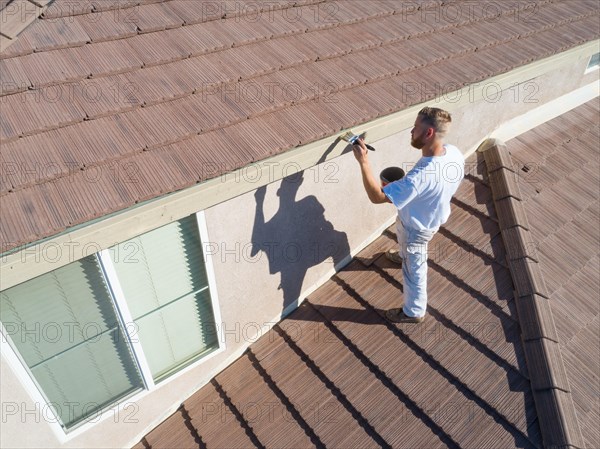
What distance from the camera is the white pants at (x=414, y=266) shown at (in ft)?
15.2

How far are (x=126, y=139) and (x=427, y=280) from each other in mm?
3291

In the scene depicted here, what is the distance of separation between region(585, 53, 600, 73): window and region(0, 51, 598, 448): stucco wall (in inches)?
84.3

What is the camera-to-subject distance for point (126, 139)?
3395 mm

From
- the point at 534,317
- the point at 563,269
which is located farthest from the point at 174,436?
the point at 563,269

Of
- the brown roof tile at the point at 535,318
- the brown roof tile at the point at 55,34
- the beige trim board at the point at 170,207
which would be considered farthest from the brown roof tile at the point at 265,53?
the brown roof tile at the point at 535,318

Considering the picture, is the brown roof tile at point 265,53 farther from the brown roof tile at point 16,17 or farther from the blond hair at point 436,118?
the blond hair at point 436,118

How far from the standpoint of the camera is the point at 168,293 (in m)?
4.25

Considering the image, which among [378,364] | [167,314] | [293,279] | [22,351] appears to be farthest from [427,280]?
[22,351]

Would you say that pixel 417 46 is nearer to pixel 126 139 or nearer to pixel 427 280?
pixel 427 280

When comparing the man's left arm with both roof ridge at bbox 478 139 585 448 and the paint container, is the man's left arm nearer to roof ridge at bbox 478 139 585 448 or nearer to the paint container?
the paint container

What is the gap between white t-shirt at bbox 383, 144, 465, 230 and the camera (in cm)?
406

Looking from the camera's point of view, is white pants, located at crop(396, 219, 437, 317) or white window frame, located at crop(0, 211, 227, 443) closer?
white window frame, located at crop(0, 211, 227, 443)

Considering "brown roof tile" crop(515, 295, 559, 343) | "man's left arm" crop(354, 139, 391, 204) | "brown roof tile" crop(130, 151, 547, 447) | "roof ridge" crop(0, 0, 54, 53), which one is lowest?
"brown roof tile" crop(130, 151, 547, 447)

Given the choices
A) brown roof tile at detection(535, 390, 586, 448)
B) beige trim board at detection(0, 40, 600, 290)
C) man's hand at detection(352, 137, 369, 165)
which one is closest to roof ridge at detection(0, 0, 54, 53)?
beige trim board at detection(0, 40, 600, 290)
